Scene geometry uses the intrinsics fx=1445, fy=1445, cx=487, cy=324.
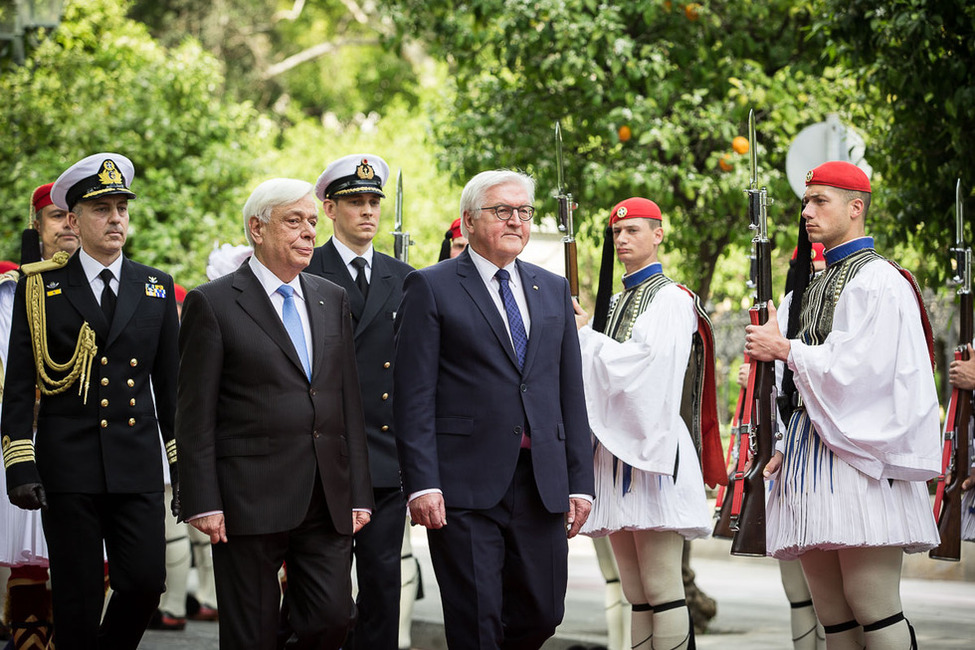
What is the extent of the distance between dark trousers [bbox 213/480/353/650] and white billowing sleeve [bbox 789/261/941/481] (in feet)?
6.63

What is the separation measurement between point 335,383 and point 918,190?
424cm

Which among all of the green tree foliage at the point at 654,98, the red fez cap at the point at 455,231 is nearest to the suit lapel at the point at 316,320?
the red fez cap at the point at 455,231

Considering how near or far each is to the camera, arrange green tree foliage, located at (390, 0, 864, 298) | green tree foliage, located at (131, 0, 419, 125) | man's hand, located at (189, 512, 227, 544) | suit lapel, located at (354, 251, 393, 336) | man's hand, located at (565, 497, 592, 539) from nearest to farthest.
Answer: man's hand, located at (189, 512, 227, 544) < man's hand, located at (565, 497, 592, 539) < suit lapel, located at (354, 251, 393, 336) < green tree foliage, located at (390, 0, 864, 298) < green tree foliage, located at (131, 0, 419, 125)

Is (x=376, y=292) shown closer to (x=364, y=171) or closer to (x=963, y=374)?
(x=364, y=171)

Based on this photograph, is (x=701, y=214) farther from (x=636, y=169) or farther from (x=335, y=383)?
(x=335, y=383)

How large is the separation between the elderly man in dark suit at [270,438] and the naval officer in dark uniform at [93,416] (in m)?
0.94

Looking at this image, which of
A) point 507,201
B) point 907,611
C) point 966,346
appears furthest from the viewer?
point 907,611

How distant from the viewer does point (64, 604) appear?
596cm

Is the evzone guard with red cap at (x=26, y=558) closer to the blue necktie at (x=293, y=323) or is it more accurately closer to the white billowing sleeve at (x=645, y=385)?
the blue necktie at (x=293, y=323)

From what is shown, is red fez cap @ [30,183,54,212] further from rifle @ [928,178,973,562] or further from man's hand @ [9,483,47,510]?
rifle @ [928,178,973,562]

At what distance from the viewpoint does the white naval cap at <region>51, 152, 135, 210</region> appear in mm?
6242

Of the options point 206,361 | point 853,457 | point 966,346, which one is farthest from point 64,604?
point 966,346

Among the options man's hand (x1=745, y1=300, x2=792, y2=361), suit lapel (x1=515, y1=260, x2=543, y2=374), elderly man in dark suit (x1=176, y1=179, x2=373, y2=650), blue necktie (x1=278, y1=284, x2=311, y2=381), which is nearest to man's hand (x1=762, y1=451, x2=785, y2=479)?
man's hand (x1=745, y1=300, x2=792, y2=361)

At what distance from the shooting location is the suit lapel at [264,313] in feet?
17.3
